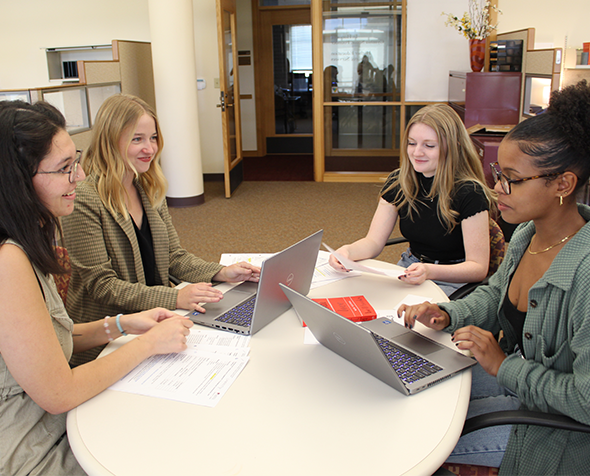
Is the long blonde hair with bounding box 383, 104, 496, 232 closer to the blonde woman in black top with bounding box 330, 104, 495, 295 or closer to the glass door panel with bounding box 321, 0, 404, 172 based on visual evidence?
the blonde woman in black top with bounding box 330, 104, 495, 295

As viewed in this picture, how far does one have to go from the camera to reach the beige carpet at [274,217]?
167 inches

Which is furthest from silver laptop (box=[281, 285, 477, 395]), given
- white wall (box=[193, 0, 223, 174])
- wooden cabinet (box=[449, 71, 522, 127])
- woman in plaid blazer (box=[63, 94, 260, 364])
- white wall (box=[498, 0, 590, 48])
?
white wall (box=[193, 0, 223, 174])

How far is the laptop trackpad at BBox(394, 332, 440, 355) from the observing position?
1284 millimetres

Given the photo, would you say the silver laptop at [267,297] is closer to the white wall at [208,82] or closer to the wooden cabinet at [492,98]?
the wooden cabinet at [492,98]

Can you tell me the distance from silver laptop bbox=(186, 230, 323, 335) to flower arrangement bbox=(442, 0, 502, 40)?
418 centimetres

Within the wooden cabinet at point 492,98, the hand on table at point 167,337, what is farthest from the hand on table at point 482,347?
the wooden cabinet at point 492,98

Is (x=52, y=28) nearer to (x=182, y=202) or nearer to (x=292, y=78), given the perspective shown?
(x=182, y=202)

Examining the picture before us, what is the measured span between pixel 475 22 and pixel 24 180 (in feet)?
18.9

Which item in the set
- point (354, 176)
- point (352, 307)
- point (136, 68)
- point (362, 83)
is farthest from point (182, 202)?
point (352, 307)

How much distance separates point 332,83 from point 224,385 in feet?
18.3

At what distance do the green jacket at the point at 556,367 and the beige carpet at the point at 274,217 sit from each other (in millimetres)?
2680

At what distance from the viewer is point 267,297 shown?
1354 mm

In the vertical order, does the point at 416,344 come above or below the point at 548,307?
below

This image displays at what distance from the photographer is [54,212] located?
119 centimetres
